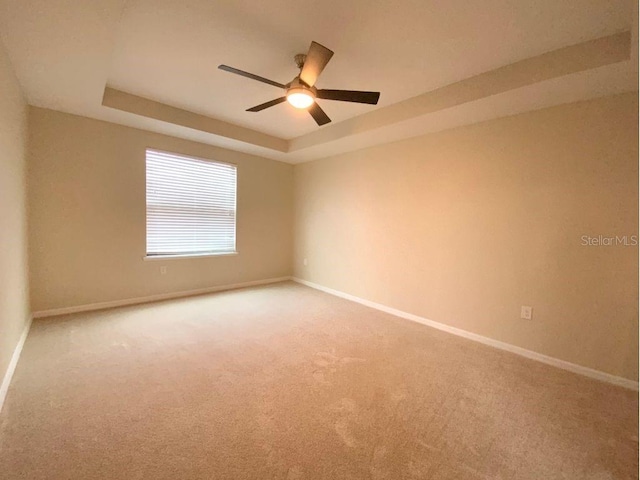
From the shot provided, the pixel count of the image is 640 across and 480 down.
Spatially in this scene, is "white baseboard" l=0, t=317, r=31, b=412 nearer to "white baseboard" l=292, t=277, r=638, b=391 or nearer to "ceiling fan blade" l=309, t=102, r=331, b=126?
"ceiling fan blade" l=309, t=102, r=331, b=126

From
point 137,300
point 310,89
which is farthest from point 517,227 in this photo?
point 137,300

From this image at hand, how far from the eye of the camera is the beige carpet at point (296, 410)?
1389 millimetres

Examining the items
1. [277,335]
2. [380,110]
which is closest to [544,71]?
[380,110]

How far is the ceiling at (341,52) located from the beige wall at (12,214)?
264 millimetres

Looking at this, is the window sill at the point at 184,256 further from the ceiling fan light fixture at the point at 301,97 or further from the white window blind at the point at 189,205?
the ceiling fan light fixture at the point at 301,97

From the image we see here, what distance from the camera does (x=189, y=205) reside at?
426 cm

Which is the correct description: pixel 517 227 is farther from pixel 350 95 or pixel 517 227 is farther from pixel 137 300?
pixel 137 300

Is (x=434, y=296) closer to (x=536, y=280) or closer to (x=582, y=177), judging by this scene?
(x=536, y=280)

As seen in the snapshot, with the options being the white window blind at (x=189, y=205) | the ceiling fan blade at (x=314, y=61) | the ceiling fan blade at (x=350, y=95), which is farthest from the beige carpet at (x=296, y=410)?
the ceiling fan blade at (x=314, y=61)

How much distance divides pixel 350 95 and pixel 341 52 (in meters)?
0.36

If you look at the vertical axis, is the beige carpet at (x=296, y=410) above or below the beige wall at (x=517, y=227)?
below

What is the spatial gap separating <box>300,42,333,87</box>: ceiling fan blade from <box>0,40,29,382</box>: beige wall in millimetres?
2105

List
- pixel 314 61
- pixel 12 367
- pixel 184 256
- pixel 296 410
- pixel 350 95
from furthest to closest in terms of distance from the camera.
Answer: pixel 184 256
pixel 350 95
pixel 12 367
pixel 314 61
pixel 296 410

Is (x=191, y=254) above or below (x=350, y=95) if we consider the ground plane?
below
